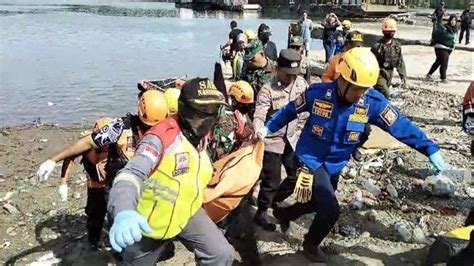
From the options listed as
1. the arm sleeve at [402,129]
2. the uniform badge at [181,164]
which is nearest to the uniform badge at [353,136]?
the arm sleeve at [402,129]

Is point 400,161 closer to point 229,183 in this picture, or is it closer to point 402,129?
point 402,129

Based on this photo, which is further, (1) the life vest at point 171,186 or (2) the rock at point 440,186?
(2) the rock at point 440,186

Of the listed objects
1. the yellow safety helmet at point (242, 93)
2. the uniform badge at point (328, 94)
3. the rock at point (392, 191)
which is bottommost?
the rock at point (392, 191)

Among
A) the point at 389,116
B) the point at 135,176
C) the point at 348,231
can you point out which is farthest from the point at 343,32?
the point at 135,176

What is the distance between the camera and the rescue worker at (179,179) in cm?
298

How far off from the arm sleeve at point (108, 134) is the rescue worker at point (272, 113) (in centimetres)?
139

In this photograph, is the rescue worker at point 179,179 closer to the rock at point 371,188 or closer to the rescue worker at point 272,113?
the rescue worker at point 272,113

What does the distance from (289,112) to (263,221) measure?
140cm

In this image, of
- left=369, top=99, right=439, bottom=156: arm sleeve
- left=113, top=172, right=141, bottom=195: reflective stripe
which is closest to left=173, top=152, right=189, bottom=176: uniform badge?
left=113, top=172, right=141, bottom=195: reflective stripe

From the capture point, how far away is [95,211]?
498 centimetres

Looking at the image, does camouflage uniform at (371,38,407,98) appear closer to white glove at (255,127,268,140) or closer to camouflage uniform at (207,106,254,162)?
camouflage uniform at (207,106,254,162)

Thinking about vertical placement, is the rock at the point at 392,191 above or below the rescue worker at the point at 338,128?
below

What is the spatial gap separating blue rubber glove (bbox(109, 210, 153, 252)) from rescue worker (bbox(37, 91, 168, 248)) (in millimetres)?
1557

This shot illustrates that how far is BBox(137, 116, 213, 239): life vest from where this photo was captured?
303 centimetres
